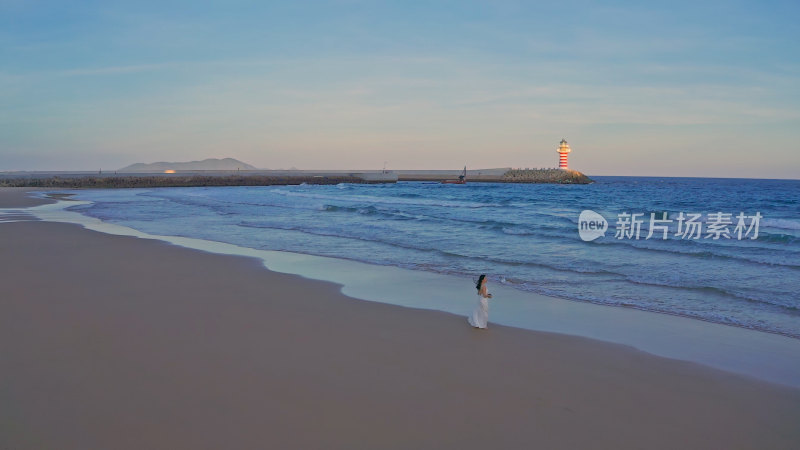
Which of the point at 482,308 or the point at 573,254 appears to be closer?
the point at 482,308

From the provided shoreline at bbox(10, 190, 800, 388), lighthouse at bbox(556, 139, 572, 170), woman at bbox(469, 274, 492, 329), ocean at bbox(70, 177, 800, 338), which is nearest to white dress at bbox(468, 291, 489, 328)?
woman at bbox(469, 274, 492, 329)

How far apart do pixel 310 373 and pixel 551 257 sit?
10909 millimetres

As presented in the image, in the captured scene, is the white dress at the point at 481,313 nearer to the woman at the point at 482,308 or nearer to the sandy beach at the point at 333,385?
the woman at the point at 482,308

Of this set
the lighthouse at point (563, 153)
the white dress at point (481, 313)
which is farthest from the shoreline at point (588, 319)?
the lighthouse at point (563, 153)

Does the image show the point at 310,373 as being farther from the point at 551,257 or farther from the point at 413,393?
the point at 551,257

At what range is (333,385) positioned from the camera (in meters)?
6.01

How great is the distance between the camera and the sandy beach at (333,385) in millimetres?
4930

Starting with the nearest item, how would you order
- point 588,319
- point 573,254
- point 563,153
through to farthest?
1. point 588,319
2. point 573,254
3. point 563,153

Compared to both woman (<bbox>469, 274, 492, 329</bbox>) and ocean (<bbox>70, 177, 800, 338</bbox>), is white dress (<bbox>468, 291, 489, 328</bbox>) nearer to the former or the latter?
woman (<bbox>469, 274, 492, 329</bbox>)

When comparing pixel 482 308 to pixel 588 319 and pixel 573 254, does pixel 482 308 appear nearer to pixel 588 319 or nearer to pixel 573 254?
pixel 588 319

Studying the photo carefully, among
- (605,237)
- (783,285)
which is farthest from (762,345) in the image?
(605,237)

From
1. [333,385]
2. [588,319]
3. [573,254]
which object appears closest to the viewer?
[333,385]

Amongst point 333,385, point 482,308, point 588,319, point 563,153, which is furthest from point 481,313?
point 563,153

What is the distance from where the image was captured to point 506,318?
9.27 metres
